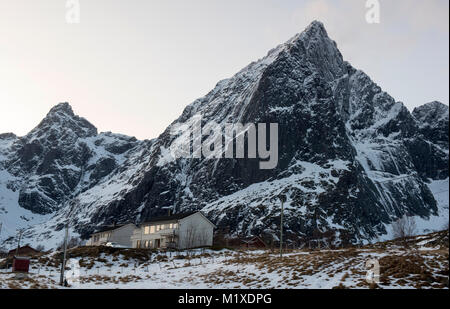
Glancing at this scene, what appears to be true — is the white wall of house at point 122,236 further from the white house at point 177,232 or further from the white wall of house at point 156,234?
the white house at point 177,232

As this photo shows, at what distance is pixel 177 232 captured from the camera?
104 meters

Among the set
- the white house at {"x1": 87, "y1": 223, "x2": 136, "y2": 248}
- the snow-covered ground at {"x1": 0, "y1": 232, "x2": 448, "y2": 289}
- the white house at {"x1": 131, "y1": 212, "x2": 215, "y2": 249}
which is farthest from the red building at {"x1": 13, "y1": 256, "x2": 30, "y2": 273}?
the white house at {"x1": 87, "y1": 223, "x2": 136, "y2": 248}

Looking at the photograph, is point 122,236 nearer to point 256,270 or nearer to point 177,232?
point 177,232

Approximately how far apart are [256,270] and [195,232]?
192 ft

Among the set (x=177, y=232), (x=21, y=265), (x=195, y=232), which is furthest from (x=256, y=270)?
(x=195, y=232)

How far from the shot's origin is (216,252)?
3305 inches

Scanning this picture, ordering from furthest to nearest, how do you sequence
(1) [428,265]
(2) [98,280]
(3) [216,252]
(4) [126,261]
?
(3) [216,252]
(4) [126,261]
(2) [98,280]
(1) [428,265]

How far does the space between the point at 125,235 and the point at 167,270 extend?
63.4 metres

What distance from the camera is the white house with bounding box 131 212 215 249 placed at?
341 ft

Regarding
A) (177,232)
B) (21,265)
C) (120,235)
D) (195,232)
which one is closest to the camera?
(21,265)

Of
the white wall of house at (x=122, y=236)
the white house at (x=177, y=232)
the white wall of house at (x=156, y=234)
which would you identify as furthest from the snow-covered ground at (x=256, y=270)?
the white wall of house at (x=122, y=236)

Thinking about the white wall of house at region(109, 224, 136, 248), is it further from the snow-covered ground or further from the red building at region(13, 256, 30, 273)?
the red building at region(13, 256, 30, 273)
